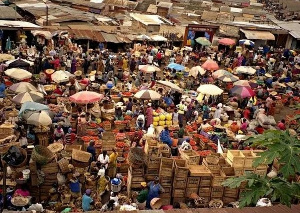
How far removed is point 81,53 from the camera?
24578 mm

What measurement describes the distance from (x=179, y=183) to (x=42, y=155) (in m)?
3.95

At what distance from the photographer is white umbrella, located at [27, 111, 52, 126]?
42.8 feet

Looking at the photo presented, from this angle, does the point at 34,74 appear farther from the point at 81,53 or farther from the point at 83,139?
the point at 83,139

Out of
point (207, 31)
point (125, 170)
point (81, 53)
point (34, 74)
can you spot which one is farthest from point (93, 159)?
point (207, 31)

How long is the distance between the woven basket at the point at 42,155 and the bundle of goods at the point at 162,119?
18.6ft

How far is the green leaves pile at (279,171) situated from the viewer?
5.20 metres

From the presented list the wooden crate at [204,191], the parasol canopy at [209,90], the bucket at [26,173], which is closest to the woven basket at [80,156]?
the bucket at [26,173]

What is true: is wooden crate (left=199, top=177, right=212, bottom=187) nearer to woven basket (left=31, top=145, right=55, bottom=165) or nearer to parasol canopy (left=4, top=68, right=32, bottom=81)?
woven basket (left=31, top=145, right=55, bottom=165)

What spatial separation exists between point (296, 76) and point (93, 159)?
17.9m

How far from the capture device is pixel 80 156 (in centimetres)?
1208

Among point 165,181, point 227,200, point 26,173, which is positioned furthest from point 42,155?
point 227,200

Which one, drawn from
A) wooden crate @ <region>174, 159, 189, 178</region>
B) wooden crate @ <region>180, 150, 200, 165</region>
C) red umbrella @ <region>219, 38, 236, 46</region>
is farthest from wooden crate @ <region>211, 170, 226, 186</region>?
red umbrella @ <region>219, 38, 236, 46</region>

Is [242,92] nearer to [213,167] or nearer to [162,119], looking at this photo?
[162,119]

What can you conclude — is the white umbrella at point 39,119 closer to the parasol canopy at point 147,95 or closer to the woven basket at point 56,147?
the woven basket at point 56,147
